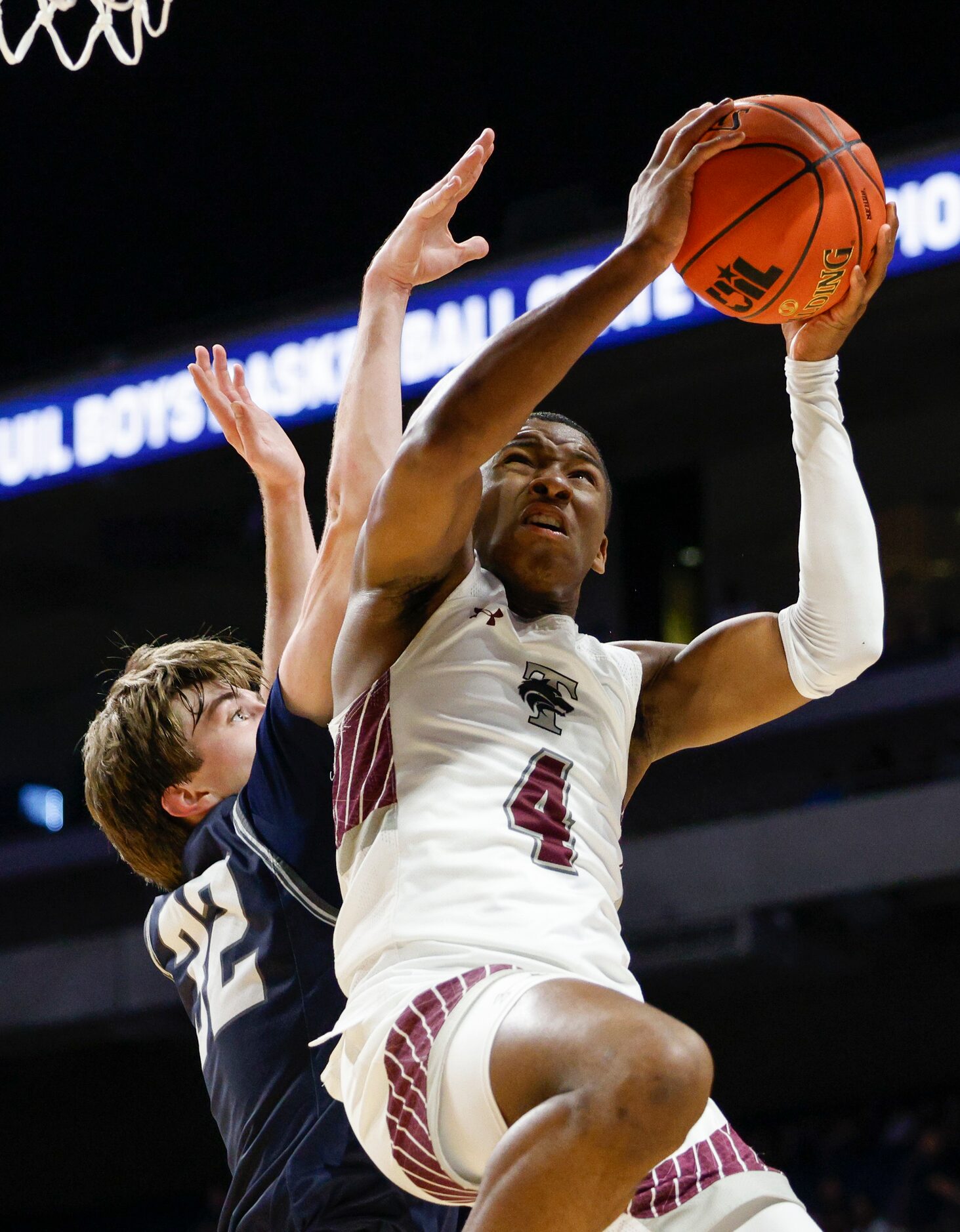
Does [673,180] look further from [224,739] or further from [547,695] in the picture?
[224,739]

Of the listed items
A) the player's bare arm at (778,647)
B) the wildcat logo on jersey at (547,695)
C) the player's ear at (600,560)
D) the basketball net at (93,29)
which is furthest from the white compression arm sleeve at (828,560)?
the basketball net at (93,29)

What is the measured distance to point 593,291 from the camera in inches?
98.5

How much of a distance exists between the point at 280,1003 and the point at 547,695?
912 millimetres

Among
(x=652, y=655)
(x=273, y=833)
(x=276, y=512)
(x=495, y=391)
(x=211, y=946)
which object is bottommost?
(x=211, y=946)

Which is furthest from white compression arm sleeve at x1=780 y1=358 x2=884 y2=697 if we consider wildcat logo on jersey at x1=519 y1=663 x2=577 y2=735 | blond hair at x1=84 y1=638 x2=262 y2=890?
blond hair at x1=84 y1=638 x2=262 y2=890

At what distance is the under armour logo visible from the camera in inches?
109

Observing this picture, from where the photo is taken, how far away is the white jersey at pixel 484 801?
244 cm

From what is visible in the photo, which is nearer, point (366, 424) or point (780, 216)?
point (780, 216)

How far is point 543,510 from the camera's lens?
9.45 ft

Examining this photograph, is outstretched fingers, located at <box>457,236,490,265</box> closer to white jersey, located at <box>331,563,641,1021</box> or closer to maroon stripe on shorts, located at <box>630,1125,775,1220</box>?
white jersey, located at <box>331,563,641,1021</box>

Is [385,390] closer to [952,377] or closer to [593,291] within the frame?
[593,291]

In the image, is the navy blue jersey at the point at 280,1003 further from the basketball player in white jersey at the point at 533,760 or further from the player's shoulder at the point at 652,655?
the player's shoulder at the point at 652,655

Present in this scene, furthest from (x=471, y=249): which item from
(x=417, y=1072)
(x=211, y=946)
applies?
(x=417, y=1072)

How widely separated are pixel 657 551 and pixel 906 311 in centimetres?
369
